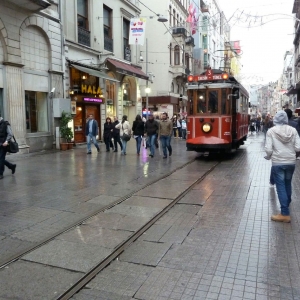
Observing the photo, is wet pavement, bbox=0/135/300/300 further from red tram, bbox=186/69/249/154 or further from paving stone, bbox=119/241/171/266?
red tram, bbox=186/69/249/154

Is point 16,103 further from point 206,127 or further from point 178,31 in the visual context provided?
point 178,31

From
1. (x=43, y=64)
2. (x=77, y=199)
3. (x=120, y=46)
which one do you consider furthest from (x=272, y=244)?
(x=120, y=46)

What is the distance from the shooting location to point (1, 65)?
540 inches

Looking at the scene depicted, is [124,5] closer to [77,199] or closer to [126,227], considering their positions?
[77,199]

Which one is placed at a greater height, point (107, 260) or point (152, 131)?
point (152, 131)

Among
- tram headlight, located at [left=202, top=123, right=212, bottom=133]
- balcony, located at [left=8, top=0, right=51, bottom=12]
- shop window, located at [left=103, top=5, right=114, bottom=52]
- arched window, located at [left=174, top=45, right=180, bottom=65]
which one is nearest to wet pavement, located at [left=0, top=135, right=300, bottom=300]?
tram headlight, located at [left=202, top=123, right=212, bottom=133]

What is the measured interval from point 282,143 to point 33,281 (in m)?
4.16

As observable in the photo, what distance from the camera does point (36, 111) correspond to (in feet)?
54.2

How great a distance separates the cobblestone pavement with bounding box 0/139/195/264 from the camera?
5215 millimetres

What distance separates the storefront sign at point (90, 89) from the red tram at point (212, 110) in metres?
8.57

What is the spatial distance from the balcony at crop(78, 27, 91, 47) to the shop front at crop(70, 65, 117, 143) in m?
1.68

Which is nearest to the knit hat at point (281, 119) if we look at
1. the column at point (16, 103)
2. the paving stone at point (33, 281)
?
the paving stone at point (33, 281)

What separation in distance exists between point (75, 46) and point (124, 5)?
759 centimetres

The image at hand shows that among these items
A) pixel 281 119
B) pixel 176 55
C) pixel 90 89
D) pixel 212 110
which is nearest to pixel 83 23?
pixel 90 89
